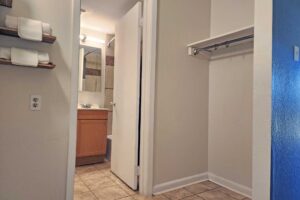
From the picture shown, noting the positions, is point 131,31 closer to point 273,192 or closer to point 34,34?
point 34,34

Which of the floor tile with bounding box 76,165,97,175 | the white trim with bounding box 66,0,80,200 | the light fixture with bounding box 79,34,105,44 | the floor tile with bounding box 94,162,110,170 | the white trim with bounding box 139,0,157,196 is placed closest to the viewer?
the white trim with bounding box 66,0,80,200

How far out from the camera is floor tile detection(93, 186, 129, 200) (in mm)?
2031

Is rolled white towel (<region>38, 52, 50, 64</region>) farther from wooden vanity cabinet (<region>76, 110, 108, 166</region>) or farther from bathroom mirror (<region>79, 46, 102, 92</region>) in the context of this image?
bathroom mirror (<region>79, 46, 102, 92</region>)

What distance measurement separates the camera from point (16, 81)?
4.50 ft

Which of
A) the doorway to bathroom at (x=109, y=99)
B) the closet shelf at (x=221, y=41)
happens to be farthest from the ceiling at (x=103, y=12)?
the closet shelf at (x=221, y=41)

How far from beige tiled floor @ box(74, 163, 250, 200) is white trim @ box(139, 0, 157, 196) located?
0.65 feet

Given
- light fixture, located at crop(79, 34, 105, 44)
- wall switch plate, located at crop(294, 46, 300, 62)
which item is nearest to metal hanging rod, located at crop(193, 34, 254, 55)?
wall switch plate, located at crop(294, 46, 300, 62)

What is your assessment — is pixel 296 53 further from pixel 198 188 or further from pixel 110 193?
pixel 110 193

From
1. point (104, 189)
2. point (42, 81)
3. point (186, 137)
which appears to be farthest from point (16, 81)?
point (186, 137)

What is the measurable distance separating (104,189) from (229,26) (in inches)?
92.5

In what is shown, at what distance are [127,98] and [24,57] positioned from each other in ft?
4.01

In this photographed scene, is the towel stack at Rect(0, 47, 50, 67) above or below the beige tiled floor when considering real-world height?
above

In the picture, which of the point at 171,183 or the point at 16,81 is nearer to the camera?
the point at 16,81

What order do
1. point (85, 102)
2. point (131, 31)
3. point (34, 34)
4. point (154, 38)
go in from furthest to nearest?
1. point (85, 102)
2. point (131, 31)
3. point (154, 38)
4. point (34, 34)
